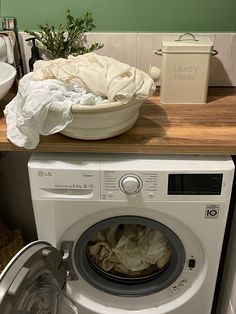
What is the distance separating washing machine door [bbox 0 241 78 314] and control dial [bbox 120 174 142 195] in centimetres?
29

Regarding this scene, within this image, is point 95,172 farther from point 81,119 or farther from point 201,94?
point 201,94

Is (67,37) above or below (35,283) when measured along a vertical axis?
above

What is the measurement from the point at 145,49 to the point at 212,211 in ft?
2.43

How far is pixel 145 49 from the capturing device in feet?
5.03

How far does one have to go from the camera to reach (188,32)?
151 centimetres

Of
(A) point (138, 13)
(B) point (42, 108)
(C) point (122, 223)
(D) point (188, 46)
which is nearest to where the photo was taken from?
(B) point (42, 108)

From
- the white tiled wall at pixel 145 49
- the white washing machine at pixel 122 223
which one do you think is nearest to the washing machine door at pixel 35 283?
the white washing machine at pixel 122 223

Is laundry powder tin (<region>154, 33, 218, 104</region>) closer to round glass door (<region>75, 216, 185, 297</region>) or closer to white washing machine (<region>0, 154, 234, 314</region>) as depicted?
white washing machine (<region>0, 154, 234, 314</region>)

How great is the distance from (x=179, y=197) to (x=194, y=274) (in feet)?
1.14

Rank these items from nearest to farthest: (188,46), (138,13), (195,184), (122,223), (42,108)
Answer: (42,108) → (195,184) → (122,223) → (188,46) → (138,13)

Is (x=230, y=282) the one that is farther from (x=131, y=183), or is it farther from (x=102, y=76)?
(x=102, y=76)

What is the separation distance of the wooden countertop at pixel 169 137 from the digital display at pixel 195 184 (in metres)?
0.07

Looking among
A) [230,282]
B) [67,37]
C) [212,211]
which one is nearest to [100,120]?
[212,211]

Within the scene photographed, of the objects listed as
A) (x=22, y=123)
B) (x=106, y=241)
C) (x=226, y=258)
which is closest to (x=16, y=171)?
(x=106, y=241)
